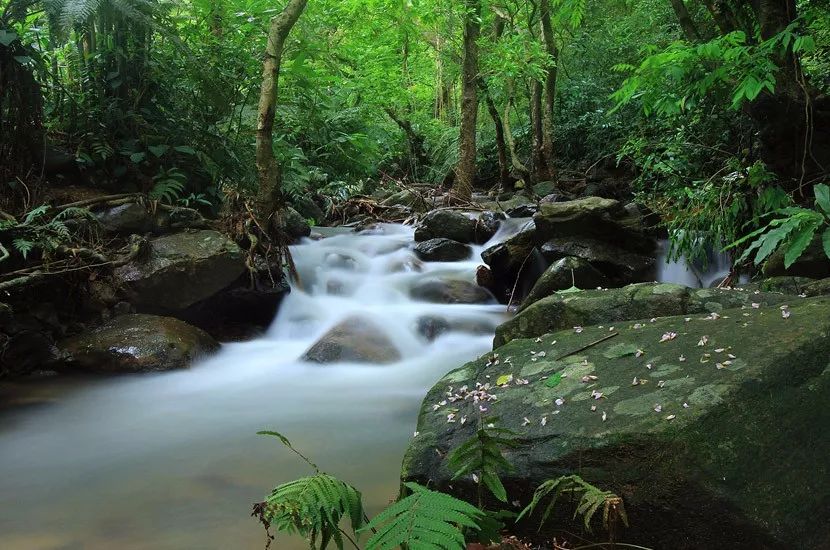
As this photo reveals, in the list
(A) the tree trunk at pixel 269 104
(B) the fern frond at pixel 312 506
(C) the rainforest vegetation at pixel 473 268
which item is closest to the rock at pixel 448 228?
(C) the rainforest vegetation at pixel 473 268

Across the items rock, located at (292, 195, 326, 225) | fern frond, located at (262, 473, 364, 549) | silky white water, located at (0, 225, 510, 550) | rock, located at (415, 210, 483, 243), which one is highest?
rock, located at (292, 195, 326, 225)

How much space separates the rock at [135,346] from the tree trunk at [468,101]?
22.0 ft

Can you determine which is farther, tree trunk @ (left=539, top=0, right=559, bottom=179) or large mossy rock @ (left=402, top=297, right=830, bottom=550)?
tree trunk @ (left=539, top=0, right=559, bottom=179)

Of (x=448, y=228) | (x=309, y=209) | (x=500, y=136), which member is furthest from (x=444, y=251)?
(x=500, y=136)

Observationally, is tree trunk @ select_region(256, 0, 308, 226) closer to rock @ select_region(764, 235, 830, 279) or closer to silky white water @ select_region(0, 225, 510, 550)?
silky white water @ select_region(0, 225, 510, 550)

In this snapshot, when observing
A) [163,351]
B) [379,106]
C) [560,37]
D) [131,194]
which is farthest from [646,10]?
[163,351]

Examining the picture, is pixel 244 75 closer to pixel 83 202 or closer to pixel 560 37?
pixel 83 202

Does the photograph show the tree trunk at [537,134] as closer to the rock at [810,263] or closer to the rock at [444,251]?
the rock at [444,251]

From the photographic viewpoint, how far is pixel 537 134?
12281mm

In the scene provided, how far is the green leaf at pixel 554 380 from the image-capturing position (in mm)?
2386

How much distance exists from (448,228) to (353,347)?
3691 mm

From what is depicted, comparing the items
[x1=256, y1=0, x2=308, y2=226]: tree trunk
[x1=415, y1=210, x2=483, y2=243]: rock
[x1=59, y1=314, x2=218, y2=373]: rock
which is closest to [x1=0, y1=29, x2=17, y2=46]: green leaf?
[x1=256, y1=0, x2=308, y2=226]: tree trunk

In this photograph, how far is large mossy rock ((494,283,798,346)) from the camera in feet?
10.6

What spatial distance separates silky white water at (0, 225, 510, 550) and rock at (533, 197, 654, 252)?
1120 mm
